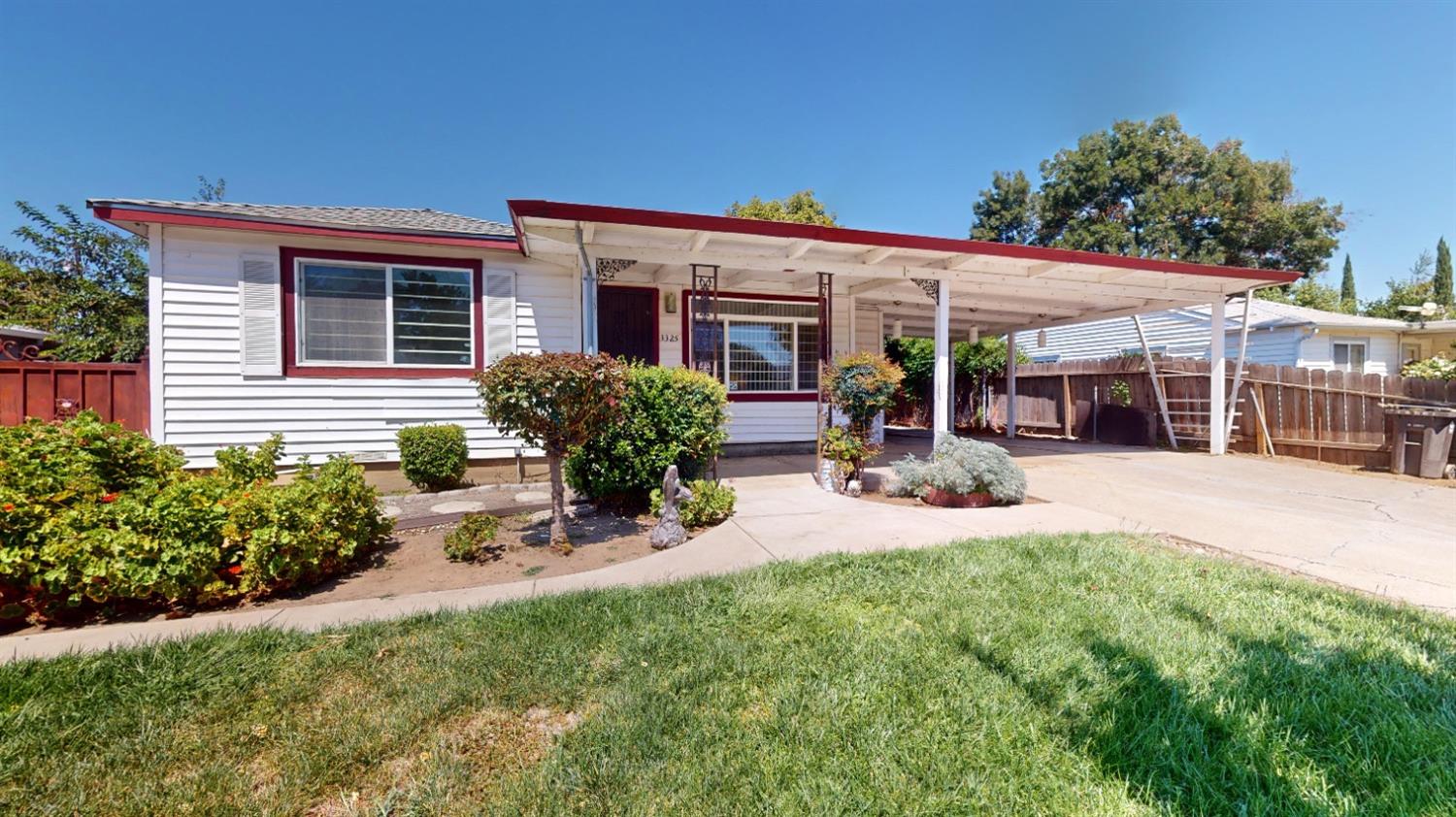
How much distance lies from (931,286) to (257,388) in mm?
8707

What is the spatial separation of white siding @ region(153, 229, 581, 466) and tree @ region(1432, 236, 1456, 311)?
44.4 metres

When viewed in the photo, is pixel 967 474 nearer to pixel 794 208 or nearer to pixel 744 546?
pixel 744 546

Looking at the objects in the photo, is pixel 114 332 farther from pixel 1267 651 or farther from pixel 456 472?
pixel 1267 651

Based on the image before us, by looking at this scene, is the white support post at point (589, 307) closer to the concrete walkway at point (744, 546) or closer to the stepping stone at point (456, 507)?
the stepping stone at point (456, 507)

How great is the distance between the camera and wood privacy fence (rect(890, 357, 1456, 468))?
8344 mm

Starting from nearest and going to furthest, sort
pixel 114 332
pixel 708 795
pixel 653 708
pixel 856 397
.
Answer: pixel 708 795 < pixel 653 708 < pixel 856 397 < pixel 114 332

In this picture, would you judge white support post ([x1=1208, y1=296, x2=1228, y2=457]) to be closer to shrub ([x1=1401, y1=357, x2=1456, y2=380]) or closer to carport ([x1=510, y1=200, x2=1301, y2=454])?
carport ([x1=510, y1=200, x2=1301, y2=454])

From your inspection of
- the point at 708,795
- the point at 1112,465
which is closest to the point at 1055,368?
the point at 1112,465

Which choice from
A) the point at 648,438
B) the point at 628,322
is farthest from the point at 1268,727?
the point at 628,322

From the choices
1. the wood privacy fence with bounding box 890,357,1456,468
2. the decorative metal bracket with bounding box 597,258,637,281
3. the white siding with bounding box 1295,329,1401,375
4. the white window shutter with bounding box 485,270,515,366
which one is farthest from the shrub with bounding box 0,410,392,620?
the white siding with bounding box 1295,329,1401,375

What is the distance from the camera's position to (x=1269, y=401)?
9797 millimetres

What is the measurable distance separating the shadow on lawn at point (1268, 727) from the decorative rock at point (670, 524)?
7.98 ft

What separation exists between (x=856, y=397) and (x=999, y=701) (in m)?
4.28

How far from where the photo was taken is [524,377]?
3.90 metres
